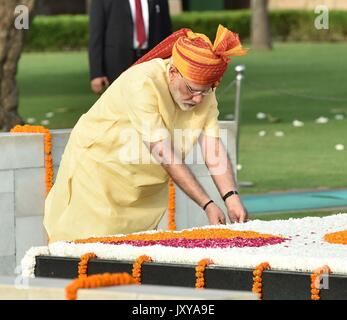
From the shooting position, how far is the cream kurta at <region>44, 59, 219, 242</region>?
6.88 m

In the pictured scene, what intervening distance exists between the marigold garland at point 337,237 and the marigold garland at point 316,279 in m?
0.72

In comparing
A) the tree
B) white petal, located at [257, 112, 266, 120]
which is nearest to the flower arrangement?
the tree

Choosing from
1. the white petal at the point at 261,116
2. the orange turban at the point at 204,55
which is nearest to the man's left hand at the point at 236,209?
the orange turban at the point at 204,55

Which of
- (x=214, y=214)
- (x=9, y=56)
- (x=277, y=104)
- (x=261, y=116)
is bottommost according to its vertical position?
(x=214, y=214)

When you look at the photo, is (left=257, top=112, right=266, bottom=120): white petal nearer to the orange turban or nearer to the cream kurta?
the cream kurta

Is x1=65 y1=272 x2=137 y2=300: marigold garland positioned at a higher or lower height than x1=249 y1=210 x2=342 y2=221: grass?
lower

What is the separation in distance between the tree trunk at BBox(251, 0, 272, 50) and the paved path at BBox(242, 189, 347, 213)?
28188 millimetres

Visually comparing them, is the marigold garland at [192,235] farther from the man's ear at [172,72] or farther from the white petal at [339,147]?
the white petal at [339,147]

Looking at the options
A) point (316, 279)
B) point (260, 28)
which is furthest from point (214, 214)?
point (260, 28)

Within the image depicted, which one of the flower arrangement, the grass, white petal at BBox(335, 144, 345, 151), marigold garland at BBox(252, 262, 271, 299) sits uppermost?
white petal at BBox(335, 144, 345, 151)

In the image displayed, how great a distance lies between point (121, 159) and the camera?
7.20m

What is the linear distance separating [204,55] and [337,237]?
112 centimetres

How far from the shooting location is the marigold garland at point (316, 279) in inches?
208

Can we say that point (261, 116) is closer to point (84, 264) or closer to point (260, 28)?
point (84, 264)
